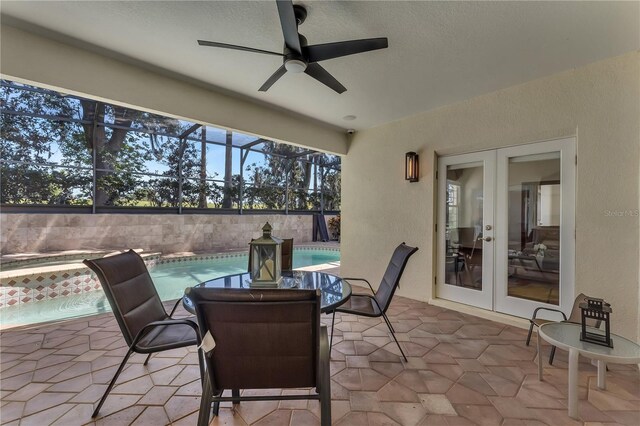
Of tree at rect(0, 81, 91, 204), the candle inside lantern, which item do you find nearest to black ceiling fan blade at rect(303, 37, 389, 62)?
the candle inside lantern

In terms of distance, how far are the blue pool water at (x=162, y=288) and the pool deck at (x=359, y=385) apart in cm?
63

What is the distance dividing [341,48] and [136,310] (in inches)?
92.3

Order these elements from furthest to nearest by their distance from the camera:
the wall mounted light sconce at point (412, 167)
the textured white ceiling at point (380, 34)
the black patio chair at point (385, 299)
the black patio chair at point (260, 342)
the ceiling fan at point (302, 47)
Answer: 1. the wall mounted light sconce at point (412, 167)
2. the black patio chair at point (385, 299)
3. the textured white ceiling at point (380, 34)
4. the ceiling fan at point (302, 47)
5. the black patio chair at point (260, 342)

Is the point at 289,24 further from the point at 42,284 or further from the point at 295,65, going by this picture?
the point at 42,284

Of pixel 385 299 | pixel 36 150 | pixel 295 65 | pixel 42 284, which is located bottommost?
pixel 42 284

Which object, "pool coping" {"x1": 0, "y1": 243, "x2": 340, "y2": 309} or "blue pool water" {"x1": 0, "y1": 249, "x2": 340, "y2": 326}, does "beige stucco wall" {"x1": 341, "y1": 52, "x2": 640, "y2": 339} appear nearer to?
"blue pool water" {"x1": 0, "y1": 249, "x2": 340, "y2": 326}

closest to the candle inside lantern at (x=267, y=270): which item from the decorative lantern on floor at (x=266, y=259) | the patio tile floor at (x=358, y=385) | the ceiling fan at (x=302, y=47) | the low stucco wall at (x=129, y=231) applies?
the decorative lantern on floor at (x=266, y=259)

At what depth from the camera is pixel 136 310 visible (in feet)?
6.37

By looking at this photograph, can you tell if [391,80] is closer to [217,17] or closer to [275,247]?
[217,17]

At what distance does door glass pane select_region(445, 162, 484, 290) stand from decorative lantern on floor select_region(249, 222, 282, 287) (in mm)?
2763

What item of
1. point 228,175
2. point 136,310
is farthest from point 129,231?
point 136,310

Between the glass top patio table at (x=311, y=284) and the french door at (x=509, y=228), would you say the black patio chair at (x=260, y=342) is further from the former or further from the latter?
the french door at (x=509, y=228)

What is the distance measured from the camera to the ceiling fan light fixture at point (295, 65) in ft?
6.87

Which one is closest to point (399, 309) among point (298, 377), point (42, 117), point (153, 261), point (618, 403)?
point (618, 403)
